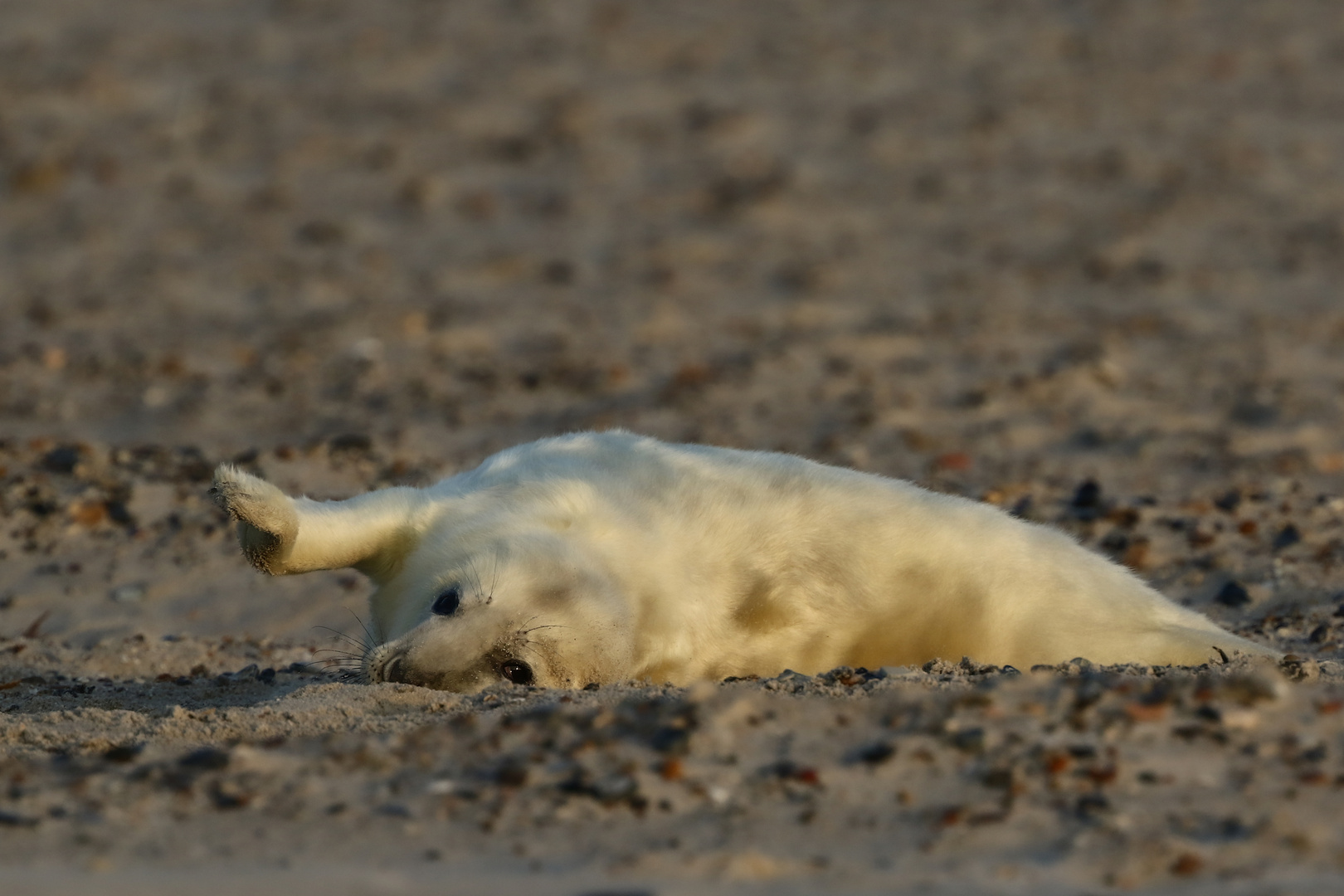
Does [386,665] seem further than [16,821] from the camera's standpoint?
Yes

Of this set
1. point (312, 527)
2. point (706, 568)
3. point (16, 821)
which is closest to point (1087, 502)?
point (706, 568)

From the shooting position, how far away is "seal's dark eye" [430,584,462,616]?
3747 mm

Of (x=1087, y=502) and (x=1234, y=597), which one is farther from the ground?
(x=1087, y=502)

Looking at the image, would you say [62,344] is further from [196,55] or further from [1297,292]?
[1297,292]

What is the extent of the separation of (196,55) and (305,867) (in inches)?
490

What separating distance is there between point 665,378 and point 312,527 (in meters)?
4.66

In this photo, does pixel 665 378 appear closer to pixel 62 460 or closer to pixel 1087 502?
pixel 1087 502

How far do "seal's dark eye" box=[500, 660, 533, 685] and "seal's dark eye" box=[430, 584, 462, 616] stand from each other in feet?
0.59

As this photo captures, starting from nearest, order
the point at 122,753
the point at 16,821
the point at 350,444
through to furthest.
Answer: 1. the point at 16,821
2. the point at 122,753
3. the point at 350,444

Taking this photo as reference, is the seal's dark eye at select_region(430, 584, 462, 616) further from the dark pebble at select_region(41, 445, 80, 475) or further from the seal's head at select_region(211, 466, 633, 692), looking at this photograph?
the dark pebble at select_region(41, 445, 80, 475)

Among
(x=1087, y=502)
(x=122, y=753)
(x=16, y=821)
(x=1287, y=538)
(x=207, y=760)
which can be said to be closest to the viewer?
(x=16, y=821)

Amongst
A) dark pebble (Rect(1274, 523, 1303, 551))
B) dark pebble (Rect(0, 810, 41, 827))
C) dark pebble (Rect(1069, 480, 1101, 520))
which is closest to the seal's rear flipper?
dark pebble (Rect(0, 810, 41, 827))

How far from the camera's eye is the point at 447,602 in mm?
3777

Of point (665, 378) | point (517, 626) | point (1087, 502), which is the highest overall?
point (517, 626)
